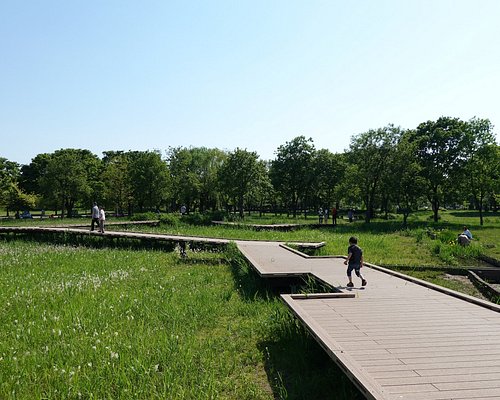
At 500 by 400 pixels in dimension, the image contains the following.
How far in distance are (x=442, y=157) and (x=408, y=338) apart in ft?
135

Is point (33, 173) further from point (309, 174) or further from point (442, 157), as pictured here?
point (442, 157)

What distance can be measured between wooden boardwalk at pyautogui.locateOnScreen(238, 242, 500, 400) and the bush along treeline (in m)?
32.4

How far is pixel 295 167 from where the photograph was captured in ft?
197

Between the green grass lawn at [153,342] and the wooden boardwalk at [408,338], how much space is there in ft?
2.20

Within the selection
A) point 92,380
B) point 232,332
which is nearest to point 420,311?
point 232,332

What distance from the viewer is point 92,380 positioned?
17.5ft

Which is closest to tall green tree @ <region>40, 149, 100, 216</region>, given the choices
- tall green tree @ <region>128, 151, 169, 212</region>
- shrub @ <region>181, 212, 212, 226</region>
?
tall green tree @ <region>128, 151, 169, 212</region>

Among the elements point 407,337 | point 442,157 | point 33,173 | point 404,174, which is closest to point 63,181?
point 33,173

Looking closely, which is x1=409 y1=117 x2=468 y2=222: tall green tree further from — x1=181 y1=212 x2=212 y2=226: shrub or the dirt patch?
the dirt patch

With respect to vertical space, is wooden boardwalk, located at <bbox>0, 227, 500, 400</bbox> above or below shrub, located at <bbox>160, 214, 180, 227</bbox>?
below

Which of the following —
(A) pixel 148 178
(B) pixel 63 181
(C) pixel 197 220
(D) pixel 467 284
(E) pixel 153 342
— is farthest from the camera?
(A) pixel 148 178

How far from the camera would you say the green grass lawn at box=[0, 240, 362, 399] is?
5285mm

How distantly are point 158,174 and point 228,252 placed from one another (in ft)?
120

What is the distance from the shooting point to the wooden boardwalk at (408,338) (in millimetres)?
3965
